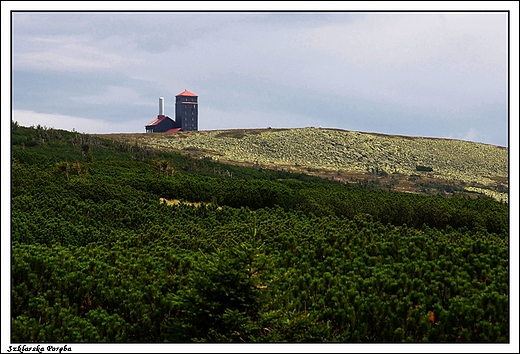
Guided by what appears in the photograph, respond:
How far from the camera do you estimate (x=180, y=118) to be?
91.2 metres

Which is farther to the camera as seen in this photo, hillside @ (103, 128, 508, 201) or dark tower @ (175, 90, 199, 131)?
dark tower @ (175, 90, 199, 131)

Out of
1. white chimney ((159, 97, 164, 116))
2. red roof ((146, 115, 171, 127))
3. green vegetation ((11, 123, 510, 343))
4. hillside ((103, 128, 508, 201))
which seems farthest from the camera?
red roof ((146, 115, 171, 127))

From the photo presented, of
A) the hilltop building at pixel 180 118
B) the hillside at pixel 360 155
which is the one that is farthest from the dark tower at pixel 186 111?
the hillside at pixel 360 155

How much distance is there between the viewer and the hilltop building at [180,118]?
9044 cm

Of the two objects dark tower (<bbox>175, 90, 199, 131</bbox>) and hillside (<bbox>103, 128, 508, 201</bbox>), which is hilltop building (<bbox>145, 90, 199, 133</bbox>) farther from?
hillside (<bbox>103, 128, 508, 201</bbox>)

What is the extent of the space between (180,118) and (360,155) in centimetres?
2755

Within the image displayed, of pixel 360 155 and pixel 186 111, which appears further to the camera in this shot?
pixel 186 111

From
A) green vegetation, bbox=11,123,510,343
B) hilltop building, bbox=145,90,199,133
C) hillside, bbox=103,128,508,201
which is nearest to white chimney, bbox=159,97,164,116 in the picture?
hilltop building, bbox=145,90,199,133

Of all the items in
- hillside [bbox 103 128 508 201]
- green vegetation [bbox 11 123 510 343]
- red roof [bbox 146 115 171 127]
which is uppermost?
red roof [bbox 146 115 171 127]

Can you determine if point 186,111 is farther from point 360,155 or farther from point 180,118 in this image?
point 360,155

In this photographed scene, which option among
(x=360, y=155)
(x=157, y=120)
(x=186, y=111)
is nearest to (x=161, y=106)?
(x=157, y=120)

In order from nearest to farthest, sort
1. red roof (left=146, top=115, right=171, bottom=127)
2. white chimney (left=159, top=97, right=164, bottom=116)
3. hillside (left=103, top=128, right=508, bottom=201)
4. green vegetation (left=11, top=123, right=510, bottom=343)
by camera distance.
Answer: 1. green vegetation (left=11, top=123, right=510, bottom=343)
2. hillside (left=103, top=128, right=508, bottom=201)
3. white chimney (left=159, top=97, right=164, bottom=116)
4. red roof (left=146, top=115, right=171, bottom=127)

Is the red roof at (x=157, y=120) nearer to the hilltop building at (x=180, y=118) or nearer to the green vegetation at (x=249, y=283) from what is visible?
the hilltop building at (x=180, y=118)

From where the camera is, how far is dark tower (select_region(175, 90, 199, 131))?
9000cm
